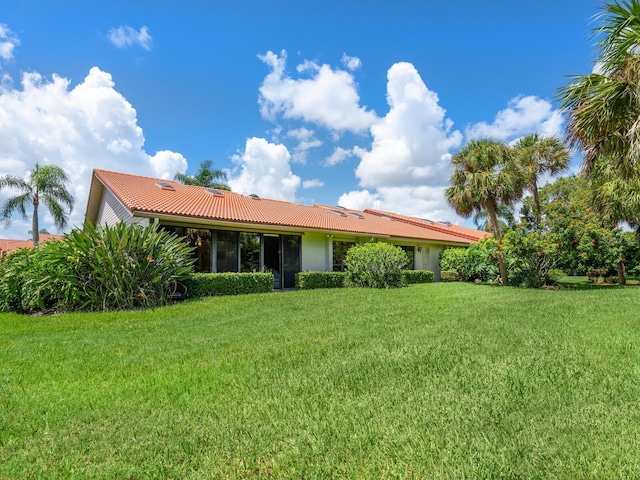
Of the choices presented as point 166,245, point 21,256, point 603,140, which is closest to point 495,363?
point 603,140

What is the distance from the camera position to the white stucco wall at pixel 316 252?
17.7 m

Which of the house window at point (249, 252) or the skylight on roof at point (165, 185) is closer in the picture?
the house window at point (249, 252)

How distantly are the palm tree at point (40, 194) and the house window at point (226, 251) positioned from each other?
19.9 meters

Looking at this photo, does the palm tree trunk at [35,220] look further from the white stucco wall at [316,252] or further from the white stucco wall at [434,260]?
the white stucco wall at [434,260]

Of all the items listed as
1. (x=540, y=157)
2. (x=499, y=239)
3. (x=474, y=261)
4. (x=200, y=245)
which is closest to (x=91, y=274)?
(x=200, y=245)

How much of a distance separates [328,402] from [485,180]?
16088 mm

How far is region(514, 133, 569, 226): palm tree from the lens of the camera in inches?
772

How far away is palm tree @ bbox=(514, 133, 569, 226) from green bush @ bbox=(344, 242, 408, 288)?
9.40 metres

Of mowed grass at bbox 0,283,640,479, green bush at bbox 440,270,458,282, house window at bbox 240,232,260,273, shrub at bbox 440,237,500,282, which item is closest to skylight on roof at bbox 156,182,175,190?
house window at bbox 240,232,260,273

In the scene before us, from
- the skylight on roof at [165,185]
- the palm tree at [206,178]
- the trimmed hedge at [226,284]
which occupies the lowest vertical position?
the trimmed hedge at [226,284]

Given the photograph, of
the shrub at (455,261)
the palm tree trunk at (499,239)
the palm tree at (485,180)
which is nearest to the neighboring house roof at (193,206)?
the shrub at (455,261)

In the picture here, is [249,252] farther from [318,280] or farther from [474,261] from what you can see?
[474,261]

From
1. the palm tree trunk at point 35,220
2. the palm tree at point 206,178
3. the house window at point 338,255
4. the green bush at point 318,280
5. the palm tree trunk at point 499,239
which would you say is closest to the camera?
the green bush at point 318,280

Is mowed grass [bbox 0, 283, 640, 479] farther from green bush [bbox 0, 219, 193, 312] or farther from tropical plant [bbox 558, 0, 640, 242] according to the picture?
tropical plant [bbox 558, 0, 640, 242]
